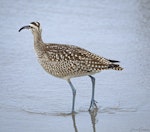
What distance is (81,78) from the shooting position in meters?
10.9

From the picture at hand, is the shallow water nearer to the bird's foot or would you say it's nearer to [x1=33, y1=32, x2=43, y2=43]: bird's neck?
the bird's foot

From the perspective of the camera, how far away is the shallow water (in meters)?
9.12

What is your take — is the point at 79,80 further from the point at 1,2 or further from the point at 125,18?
the point at 1,2

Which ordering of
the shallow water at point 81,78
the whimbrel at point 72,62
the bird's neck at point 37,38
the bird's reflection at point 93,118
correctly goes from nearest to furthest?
the bird's reflection at point 93,118 < the shallow water at point 81,78 < the whimbrel at point 72,62 < the bird's neck at point 37,38

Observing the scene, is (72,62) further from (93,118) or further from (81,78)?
(81,78)

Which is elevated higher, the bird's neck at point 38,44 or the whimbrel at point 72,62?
the bird's neck at point 38,44

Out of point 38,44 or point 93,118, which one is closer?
point 93,118

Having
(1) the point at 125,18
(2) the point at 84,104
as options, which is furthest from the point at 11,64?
(1) the point at 125,18

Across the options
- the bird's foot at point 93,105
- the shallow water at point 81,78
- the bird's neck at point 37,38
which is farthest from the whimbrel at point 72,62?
the shallow water at point 81,78

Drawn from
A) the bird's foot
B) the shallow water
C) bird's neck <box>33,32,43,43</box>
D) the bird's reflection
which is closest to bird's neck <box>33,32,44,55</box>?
bird's neck <box>33,32,43,43</box>

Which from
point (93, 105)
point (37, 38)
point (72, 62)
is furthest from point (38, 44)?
point (93, 105)

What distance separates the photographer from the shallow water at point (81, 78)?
29.9 ft

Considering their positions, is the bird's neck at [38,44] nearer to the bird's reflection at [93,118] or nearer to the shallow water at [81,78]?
the shallow water at [81,78]

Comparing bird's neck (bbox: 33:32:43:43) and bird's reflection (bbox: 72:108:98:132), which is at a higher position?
bird's neck (bbox: 33:32:43:43)
